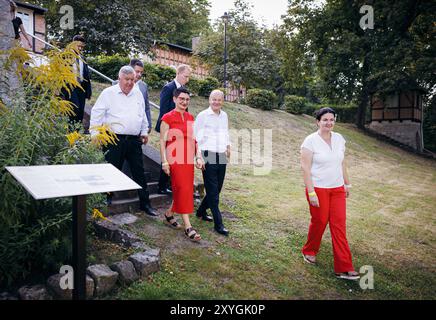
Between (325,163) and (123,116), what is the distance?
268 cm

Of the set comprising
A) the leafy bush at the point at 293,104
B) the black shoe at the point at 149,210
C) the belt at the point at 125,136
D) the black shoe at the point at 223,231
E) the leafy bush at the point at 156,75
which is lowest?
the black shoe at the point at 223,231

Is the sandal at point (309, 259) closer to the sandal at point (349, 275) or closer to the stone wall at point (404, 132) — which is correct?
the sandal at point (349, 275)

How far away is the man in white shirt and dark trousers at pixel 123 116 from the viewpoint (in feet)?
15.5

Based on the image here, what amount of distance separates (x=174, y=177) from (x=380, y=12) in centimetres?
2136

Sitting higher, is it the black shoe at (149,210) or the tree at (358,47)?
the tree at (358,47)

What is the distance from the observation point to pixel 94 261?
364cm

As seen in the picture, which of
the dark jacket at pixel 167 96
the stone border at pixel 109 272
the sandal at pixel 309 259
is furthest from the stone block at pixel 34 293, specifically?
the dark jacket at pixel 167 96

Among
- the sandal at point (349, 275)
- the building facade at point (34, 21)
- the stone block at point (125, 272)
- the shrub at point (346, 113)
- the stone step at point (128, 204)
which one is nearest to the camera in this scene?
the stone block at point (125, 272)

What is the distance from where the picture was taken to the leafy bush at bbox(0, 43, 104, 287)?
3.01 metres

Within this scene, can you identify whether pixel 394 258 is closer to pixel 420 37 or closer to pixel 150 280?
pixel 150 280

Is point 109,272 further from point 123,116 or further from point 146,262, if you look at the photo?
point 123,116

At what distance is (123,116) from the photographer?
15.7 feet

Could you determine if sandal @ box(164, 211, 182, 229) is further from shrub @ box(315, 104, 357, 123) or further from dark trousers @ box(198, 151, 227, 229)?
shrub @ box(315, 104, 357, 123)

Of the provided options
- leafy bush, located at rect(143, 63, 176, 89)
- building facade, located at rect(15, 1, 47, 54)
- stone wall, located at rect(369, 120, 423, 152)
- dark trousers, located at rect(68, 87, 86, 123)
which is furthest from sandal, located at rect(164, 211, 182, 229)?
stone wall, located at rect(369, 120, 423, 152)
